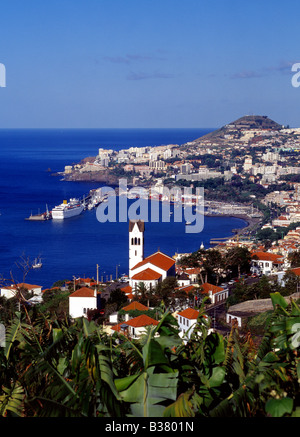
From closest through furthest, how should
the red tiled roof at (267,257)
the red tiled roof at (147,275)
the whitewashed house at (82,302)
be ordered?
the whitewashed house at (82,302)
the red tiled roof at (147,275)
the red tiled roof at (267,257)

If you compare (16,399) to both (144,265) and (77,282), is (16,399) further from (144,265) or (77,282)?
(77,282)

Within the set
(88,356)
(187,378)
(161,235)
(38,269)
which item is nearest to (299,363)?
(187,378)

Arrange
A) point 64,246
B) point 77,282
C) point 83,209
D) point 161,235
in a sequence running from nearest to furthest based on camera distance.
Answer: point 77,282
point 64,246
point 161,235
point 83,209

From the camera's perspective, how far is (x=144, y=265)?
34.3ft

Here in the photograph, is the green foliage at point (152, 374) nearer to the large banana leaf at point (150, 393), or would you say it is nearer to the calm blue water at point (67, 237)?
the large banana leaf at point (150, 393)

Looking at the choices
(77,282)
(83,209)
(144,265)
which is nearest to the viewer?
(144,265)

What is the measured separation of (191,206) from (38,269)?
15.7 metres

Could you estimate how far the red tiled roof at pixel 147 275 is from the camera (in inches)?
390

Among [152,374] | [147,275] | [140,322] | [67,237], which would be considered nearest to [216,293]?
[147,275]

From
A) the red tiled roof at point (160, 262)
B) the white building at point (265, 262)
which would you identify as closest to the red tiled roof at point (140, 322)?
the red tiled roof at point (160, 262)

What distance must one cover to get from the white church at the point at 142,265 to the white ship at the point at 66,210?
1699cm

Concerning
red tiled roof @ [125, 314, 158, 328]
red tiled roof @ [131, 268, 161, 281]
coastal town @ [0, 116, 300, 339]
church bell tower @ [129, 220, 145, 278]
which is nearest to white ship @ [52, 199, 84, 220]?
coastal town @ [0, 116, 300, 339]

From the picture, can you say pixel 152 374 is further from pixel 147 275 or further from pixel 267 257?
pixel 267 257

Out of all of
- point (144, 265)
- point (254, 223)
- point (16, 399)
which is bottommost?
point (254, 223)
